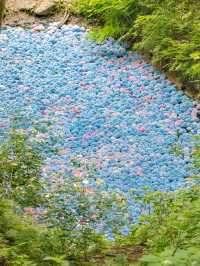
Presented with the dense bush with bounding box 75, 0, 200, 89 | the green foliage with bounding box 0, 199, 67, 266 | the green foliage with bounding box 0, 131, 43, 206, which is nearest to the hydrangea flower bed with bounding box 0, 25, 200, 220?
the dense bush with bounding box 75, 0, 200, 89

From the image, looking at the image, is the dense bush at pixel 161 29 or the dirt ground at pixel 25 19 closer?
the dense bush at pixel 161 29

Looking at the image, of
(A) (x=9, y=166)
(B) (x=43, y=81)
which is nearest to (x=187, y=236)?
(A) (x=9, y=166)

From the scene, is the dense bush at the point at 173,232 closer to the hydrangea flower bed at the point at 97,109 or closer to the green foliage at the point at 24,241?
the green foliage at the point at 24,241

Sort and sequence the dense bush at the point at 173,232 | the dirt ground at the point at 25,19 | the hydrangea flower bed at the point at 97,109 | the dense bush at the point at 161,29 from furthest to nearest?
the dirt ground at the point at 25,19 → the dense bush at the point at 161,29 → the hydrangea flower bed at the point at 97,109 → the dense bush at the point at 173,232

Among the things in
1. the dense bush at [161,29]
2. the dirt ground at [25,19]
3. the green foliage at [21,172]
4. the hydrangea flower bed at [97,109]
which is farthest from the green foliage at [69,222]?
the dirt ground at [25,19]

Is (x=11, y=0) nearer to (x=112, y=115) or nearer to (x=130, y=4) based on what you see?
(x=130, y=4)

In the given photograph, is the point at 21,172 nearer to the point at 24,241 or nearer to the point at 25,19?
the point at 24,241

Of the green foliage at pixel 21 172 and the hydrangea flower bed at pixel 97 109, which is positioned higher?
the green foliage at pixel 21 172

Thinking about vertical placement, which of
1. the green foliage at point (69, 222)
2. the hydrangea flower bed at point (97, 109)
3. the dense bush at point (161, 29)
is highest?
the dense bush at point (161, 29)
